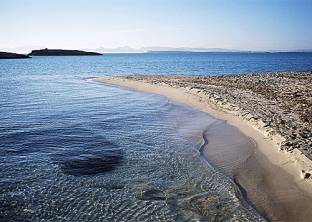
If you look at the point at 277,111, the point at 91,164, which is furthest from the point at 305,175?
the point at 277,111

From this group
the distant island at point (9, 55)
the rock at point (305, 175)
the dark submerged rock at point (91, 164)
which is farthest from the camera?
the distant island at point (9, 55)

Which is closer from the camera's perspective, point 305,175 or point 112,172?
point 305,175

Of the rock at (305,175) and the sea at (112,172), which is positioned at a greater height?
the rock at (305,175)

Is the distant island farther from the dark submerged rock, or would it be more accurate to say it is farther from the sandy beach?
the dark submerged rock

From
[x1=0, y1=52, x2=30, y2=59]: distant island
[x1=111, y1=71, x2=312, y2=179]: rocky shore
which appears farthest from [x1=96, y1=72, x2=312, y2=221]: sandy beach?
[x1=0, y1=52, x2=30, y2=59]: distant island

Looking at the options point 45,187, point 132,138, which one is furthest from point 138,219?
point 132,138

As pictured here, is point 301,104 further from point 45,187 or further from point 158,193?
point 45,187

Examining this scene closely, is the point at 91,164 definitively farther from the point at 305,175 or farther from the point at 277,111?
the point at 277,111

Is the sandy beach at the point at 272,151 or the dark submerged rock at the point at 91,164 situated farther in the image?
the dark submerged rock at the point at 91,164

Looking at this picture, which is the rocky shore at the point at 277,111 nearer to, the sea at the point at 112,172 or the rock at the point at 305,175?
the rock at the point at 305,175

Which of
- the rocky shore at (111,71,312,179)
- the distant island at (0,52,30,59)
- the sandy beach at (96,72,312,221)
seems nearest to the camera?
the sandy beach at (96,72,312,221)

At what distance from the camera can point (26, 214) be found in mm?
7730

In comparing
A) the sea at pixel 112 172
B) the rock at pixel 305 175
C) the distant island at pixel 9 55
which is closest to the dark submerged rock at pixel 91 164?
the sea at pixel 112 172

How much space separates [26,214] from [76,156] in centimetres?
436
